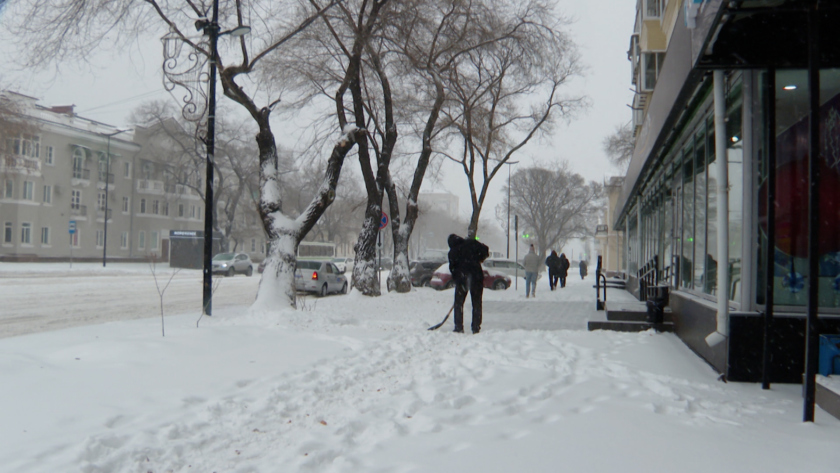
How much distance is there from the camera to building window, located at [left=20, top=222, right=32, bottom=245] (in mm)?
48375

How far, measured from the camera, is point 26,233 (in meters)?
48.8

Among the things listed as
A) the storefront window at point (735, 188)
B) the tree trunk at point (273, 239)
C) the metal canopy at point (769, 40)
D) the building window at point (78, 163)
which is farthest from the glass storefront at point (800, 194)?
the building window at point (78, 163)

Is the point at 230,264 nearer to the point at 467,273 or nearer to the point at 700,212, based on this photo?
the point at 467,273

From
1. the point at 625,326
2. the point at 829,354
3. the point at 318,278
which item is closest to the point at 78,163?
the point at 318,278

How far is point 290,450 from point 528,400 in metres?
2.26

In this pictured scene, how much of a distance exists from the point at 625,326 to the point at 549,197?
149 ft

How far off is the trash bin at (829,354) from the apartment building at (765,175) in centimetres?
20

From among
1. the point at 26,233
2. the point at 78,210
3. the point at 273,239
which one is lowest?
the point at 273,239

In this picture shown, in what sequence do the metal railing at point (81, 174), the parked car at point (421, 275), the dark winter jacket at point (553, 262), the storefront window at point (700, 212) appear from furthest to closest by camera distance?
the metal railing at point (81, 174) → the parked car at point (421, 275) → the dark winter jacket at point (553, 262) → the storefront window at point (700, 212)

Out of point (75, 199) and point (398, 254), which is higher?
point (75, 199)

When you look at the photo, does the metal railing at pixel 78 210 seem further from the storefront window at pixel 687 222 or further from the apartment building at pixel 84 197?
the storefront window at pixel 687 222

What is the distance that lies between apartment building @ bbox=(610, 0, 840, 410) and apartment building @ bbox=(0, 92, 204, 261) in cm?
4149

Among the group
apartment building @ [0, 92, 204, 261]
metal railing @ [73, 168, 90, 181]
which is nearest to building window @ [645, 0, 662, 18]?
apartment building @ [0, 92, 204, 261]

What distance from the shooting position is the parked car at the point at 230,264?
3919cm
